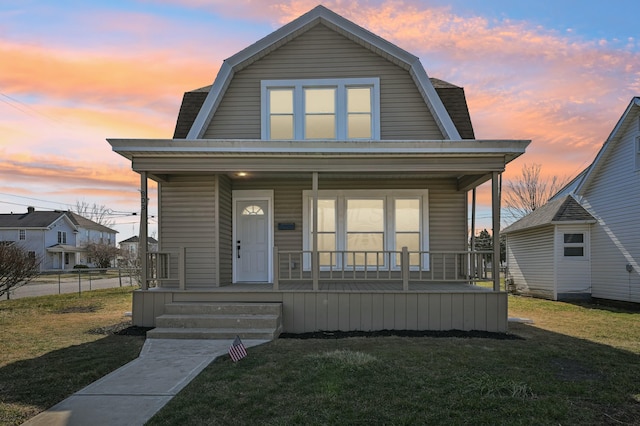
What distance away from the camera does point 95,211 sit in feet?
203

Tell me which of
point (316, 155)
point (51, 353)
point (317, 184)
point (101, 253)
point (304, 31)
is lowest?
point (101, 253)

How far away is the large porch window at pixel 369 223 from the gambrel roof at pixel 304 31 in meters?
1.92

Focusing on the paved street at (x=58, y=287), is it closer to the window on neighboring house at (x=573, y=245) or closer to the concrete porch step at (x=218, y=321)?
the concrete porch step at (x=218, y=321)

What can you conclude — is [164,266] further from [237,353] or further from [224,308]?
[237,353]

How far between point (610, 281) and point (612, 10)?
25.9ft

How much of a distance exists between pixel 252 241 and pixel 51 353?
4.91m

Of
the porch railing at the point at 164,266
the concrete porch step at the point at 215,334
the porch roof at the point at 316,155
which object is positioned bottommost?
the concrete porch step at the point at 215,334

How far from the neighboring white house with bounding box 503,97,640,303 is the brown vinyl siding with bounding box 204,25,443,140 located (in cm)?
696

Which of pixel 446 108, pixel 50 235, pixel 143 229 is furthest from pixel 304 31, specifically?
pixel 50 235

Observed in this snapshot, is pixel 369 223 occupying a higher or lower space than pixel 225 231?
higher

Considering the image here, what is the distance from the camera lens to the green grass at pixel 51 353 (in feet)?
14.6

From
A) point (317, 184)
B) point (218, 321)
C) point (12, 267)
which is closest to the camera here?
point (218, 321)

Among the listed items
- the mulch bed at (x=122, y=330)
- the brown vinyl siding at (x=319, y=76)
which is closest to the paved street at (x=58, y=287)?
the mulch bed at (x=122, y=330)

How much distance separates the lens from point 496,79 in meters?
13.4
